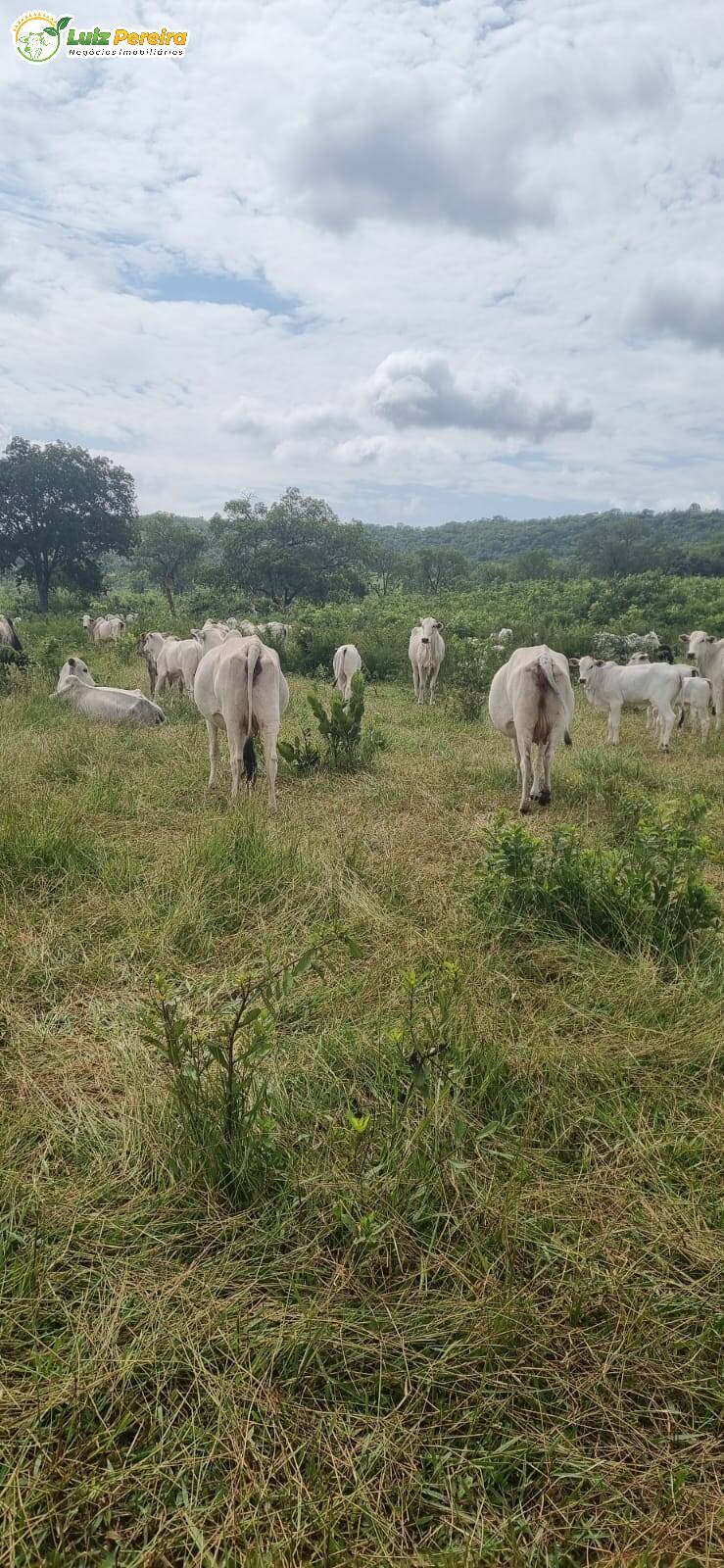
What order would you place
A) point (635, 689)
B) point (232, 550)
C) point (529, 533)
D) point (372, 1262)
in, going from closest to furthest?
point (372, 1262) → point (635, 689) → point (232, 550) → point (529, 533)

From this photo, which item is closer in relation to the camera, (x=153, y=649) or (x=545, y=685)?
(x=545, y=685)

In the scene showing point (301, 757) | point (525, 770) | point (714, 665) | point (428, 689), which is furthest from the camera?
point (428, 689)

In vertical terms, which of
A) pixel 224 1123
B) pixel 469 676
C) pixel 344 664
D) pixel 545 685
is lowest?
pixel 224 1123

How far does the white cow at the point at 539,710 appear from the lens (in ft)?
20.6

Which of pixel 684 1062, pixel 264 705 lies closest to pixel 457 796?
pixel 264 705

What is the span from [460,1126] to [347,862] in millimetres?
2629

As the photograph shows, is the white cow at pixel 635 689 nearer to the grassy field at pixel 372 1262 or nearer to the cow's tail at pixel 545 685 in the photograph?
the cow's tail at pixel 545 685

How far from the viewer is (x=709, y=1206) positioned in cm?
214

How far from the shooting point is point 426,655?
13.3 meters

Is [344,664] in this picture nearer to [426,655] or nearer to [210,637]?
[426,655]

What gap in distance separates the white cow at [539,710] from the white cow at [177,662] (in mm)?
6583

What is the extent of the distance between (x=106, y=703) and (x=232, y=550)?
33.8 meters

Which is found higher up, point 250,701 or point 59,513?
point 59,513

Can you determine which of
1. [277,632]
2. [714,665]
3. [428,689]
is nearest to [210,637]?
[428,689]
